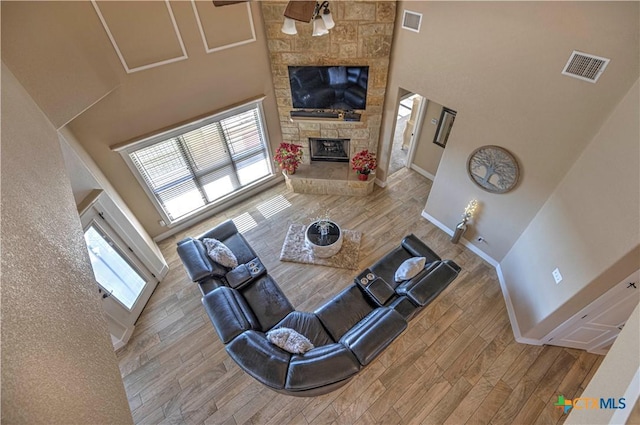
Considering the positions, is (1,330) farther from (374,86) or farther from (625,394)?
(374,86)

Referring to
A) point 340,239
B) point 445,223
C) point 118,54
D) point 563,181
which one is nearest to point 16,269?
point 118,54

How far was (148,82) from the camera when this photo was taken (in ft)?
13.3

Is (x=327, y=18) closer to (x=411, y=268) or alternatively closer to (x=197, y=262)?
(x=411, y=268)

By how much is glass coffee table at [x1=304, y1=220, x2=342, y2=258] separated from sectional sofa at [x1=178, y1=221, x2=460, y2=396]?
2.94ft

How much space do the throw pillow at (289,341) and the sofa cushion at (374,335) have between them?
0.46 meters

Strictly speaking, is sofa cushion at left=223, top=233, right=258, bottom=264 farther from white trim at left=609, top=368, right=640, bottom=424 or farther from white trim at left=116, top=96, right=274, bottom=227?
white trim at left=609, top=368, right=640, bottom=424

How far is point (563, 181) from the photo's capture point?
11.9 ft

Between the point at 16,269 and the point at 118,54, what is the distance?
147 inches

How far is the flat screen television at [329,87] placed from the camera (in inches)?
196

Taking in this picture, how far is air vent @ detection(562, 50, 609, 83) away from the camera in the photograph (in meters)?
2.86

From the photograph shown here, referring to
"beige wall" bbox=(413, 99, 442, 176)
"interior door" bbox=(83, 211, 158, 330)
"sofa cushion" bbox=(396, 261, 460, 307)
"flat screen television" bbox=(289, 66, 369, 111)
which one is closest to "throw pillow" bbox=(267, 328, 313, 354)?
"sofa cushion" bbox=(396, 261, 460, 307)

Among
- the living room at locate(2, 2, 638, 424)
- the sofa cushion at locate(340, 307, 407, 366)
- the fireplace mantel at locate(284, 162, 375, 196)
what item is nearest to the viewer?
the living room at locate(2, 2, 638, 424)

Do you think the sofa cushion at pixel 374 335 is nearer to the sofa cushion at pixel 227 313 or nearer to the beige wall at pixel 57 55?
the sofa cushion at pixel 227 313

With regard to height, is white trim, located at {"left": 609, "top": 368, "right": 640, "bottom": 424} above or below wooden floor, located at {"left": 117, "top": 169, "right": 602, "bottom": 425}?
above
